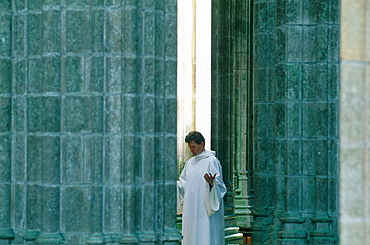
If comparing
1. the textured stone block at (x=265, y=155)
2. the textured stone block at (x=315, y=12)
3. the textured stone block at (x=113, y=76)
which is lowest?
the textured stone block at (x=265, y=155)

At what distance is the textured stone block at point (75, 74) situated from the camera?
7035mm

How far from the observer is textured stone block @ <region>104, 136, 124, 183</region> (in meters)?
7.02

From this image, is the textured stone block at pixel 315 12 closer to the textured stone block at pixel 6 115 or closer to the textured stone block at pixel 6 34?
the textured stone block at pixel 6 34

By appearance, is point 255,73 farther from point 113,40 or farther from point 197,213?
point 113,40

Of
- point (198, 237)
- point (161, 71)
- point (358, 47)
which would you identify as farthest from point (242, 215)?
point (358, 47)

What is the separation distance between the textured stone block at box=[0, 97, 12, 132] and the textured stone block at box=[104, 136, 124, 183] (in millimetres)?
1030

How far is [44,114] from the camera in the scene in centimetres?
712

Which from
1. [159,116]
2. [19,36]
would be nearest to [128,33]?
[159,116]

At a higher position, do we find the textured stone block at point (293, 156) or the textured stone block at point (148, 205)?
the textured stone block at point (293, 156)

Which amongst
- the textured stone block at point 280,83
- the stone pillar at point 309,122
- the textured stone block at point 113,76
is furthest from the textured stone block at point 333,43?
the textured stone block at point 113,76

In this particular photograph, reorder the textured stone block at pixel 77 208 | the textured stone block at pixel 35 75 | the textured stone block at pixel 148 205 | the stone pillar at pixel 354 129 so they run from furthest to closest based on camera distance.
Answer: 1. the textured stone block at pixel 35 75
2. the textured stone block at pixel 148 205
3. the textured stone block at pixel 77 208
4. the stone pillar at pixel 354 129

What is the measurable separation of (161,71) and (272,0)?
4.79m

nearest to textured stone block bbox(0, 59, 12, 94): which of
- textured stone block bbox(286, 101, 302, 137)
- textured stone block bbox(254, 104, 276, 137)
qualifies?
textured stone block bbox(286, 101, 302, 137)

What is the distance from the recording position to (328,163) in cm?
912
